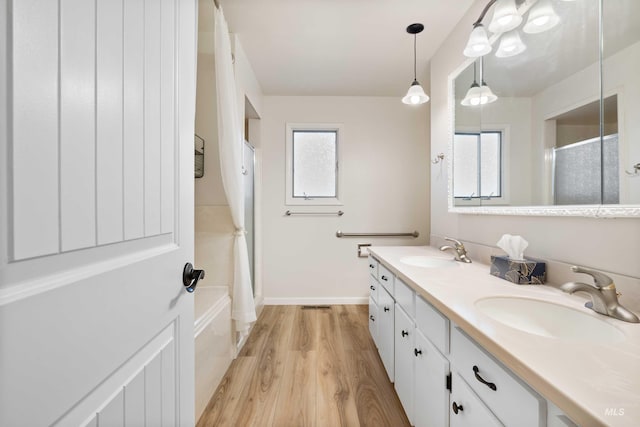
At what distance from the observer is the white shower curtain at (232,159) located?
1.59 meters

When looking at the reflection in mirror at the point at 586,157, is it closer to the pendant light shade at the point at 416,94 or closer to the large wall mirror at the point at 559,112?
the large wall mirror at the point at 559,112

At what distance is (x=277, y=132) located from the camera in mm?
2941

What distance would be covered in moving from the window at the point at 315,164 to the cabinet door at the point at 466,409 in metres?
2.32

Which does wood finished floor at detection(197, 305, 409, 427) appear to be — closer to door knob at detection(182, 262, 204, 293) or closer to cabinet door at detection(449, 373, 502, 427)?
cabinet door at detection(449, 373, 502, 427)

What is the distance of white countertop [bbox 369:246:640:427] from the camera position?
44 cm

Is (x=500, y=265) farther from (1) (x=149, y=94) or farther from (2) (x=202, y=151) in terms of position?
(2) (x=202, y=151)

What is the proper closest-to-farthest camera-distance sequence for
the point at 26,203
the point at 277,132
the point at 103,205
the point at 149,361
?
the point at 26,203
the point at 103,205
the point at 149,361
the point at 277,132

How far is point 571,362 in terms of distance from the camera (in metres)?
0.55

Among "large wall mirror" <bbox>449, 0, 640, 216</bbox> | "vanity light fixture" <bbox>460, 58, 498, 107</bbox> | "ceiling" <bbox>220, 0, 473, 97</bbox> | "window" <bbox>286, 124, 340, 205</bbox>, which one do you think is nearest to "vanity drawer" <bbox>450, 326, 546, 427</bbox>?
"large wall mirror" <bbox>449, 0, 640, 216</bbox>

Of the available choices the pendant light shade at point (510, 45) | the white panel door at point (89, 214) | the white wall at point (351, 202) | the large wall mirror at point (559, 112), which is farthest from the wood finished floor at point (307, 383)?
the pendant light shade at point (510, 45)

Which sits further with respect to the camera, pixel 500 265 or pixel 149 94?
pixel 500 265

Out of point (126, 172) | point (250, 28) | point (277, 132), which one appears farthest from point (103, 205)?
point (277, 132)

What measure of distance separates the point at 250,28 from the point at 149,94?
1644 millimetres

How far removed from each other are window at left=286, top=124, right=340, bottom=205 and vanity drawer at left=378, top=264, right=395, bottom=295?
1364 millimetres
